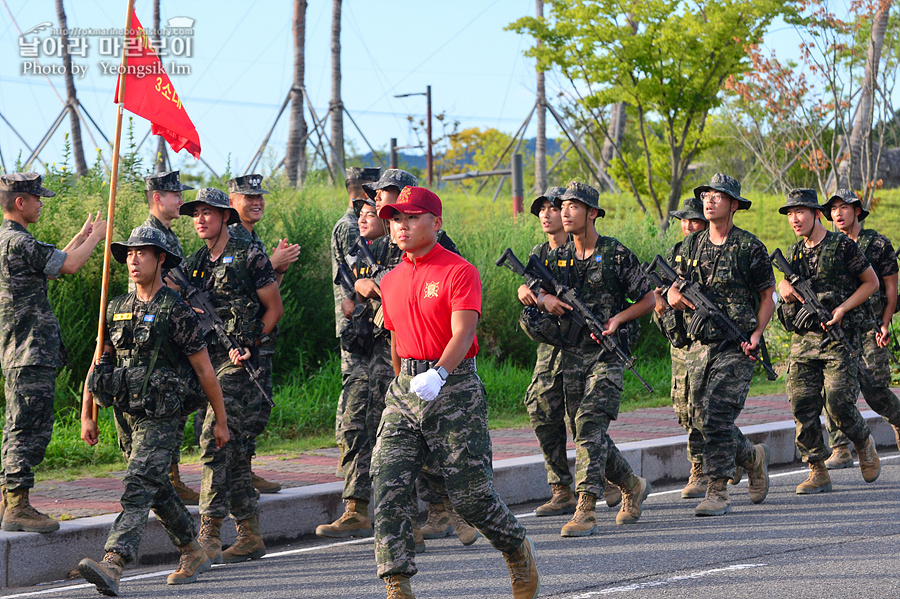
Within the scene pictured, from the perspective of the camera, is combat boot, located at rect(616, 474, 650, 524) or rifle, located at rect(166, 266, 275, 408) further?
combat boot, located at rect(616, 474, 650, 524)

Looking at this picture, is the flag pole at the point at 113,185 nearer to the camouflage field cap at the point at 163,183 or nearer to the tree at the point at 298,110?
the camouflage field cap at the point at 163,183

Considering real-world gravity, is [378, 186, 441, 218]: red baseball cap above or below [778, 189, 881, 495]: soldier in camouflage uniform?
above

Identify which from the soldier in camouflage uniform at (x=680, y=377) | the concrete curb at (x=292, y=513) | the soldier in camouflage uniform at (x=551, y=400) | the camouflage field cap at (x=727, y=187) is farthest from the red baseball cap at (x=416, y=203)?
the camouflage field cap at (x=727, y=187)

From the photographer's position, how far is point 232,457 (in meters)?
6.13

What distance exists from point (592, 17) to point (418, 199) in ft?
58.1

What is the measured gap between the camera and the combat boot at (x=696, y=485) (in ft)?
25.5

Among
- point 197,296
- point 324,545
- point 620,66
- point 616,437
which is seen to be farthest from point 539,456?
point 620,66

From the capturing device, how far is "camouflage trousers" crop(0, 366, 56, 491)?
6160 millimetres

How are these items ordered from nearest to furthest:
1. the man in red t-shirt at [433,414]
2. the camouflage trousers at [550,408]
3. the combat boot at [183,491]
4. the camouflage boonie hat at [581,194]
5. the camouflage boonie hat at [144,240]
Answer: the man in red t-shirt at [433,414] < the camouflage boonie hat at [144,240] < the camouflage boonie hat at [581,194] < the camouflage trousers at [550,408] < the combat boot at [183,491]

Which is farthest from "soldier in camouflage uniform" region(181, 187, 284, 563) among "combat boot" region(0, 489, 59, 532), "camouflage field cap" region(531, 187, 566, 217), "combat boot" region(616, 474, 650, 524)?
"combat boot" region(616, 474, 650, 524)

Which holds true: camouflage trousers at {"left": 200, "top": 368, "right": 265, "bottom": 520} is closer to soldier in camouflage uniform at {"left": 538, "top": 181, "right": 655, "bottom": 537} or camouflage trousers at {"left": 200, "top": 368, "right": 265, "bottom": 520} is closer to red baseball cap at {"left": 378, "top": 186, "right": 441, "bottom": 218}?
red baseball cap at {"left": 378, "top": 186, "right": 441, "bottom": 218}

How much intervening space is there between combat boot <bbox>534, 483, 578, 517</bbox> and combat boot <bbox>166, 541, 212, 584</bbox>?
2531 millimetres

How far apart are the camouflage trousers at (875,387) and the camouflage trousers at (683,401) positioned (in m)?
1.63

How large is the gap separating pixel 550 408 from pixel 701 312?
4.06 ft
